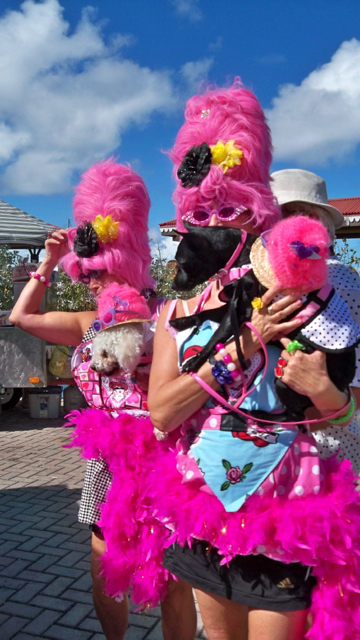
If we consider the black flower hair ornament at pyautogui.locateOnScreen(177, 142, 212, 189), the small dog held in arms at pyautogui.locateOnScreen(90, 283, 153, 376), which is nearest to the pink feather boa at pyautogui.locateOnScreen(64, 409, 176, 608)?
the small dog held in arms at pyautogui.locateOnScreen(90, 283, 153, 376)

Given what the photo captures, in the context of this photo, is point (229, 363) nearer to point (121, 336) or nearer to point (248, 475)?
point (248, 475)

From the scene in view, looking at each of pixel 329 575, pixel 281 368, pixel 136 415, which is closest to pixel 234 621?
pixel 329 575

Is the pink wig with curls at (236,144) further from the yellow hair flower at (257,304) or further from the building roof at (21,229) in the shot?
the building roof at (21,229)

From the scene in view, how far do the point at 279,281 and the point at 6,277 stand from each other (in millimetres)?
8187

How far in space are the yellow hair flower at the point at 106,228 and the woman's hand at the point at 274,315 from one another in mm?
1053

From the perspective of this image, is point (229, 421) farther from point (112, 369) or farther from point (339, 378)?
point (112, 369)

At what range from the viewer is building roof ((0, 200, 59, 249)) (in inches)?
352

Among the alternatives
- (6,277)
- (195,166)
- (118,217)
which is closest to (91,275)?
(118,217)

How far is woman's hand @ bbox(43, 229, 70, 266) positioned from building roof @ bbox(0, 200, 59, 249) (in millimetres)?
6662

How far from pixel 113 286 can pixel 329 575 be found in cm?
137

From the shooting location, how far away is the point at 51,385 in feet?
26.3

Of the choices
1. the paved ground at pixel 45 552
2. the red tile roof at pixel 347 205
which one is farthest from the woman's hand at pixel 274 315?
the red tile roof at pixel 347 205

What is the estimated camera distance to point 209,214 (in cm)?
161

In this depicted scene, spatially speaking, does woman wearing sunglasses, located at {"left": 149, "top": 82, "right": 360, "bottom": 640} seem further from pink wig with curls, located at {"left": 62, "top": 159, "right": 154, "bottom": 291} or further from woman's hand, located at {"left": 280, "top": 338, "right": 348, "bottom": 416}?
pink wig with curls, located at {"left": 62, "top": 159, "right": 154, "bottom": 291}
